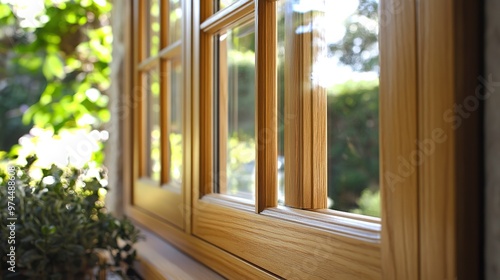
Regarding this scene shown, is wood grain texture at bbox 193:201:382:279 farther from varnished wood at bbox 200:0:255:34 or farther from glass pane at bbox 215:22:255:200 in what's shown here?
varnished wood at bbox 200:0:255:34

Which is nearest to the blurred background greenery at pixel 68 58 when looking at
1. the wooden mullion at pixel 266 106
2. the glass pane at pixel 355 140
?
the wooden mullion at pixel 266 106

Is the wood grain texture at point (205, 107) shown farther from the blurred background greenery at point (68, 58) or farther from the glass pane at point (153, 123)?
the blurred background greenery at point (68, 58)

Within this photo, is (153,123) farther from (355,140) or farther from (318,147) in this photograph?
(355,140)

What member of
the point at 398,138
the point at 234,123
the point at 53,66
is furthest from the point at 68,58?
the point at 398,138

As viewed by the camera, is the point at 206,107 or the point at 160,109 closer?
the point at 206,107

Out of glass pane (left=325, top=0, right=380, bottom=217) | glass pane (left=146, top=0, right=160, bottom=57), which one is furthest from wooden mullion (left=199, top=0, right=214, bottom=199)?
glass pane (left=325, top=0, right=380, bottom=217)

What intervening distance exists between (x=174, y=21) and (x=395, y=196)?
3.29 ft

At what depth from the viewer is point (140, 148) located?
1.69 metres

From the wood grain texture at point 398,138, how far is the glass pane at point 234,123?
56 centimetres

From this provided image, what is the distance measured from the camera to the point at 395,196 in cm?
50

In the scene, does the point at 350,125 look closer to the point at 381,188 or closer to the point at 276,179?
the point at 276,179

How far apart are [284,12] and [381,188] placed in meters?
0.42

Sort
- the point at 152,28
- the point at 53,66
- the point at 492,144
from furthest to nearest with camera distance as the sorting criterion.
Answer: the point at 53,66
the point at 152,28
the point at 492,144

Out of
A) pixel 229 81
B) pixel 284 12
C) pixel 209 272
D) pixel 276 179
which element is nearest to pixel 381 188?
pixel 276 179
